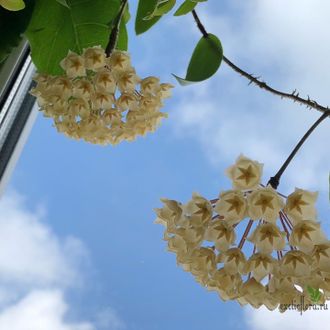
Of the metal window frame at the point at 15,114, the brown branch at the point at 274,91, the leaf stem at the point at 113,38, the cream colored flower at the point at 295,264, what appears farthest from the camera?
the metal window frame at the point at 15,114

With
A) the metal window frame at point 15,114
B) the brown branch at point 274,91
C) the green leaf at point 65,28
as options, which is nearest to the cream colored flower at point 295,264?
the brown branch at point 274,91

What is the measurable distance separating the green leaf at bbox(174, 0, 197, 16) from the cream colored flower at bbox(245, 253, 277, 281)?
1.20ft

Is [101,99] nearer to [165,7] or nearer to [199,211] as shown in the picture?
[165,7]

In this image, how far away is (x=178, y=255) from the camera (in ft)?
1.92

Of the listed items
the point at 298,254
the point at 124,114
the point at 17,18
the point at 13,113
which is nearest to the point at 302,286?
the point at 298,254

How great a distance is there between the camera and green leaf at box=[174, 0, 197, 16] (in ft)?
2.48

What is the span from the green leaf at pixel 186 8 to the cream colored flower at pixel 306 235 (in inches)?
13.8

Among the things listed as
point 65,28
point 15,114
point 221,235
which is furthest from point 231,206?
point 15,114

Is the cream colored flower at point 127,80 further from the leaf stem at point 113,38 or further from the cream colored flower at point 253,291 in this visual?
the cream colored flower at point 253,291

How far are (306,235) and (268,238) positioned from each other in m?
0.03

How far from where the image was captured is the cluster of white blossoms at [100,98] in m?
0.74

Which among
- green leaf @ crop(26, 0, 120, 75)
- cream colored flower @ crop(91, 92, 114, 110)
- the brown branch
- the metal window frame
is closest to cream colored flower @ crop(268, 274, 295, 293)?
the brown branch

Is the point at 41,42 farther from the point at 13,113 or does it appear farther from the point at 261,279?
the point at 261,279

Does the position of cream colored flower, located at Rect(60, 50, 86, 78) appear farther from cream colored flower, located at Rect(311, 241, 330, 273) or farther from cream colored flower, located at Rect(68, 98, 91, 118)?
cream colored flower, located at Rect(311, 241, 330, 273)
